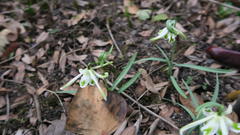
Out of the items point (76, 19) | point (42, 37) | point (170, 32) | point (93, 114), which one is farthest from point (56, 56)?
point (170, 32)

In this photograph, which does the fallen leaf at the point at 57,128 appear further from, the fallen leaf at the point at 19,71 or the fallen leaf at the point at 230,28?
the fallen leaf at the point at 230,28

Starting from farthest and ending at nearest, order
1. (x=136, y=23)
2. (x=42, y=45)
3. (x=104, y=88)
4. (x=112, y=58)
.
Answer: (x=136, y=23) < (x=42, y=45) < (x=112, y=58) < (x=104, y=88)

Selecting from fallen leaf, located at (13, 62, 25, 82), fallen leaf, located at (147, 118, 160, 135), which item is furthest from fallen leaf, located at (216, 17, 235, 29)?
fallen leaf, located at (13, 62, 25, 82)

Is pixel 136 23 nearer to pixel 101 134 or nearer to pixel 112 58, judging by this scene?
pixel 112 58

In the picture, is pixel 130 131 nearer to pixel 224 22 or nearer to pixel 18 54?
pixel 18 54

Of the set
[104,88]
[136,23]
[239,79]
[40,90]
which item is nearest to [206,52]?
[239,79]

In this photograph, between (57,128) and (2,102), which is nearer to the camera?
(57,128)

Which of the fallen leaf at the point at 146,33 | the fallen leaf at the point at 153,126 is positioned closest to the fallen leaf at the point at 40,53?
the fallen leaf at the point at 146,33
